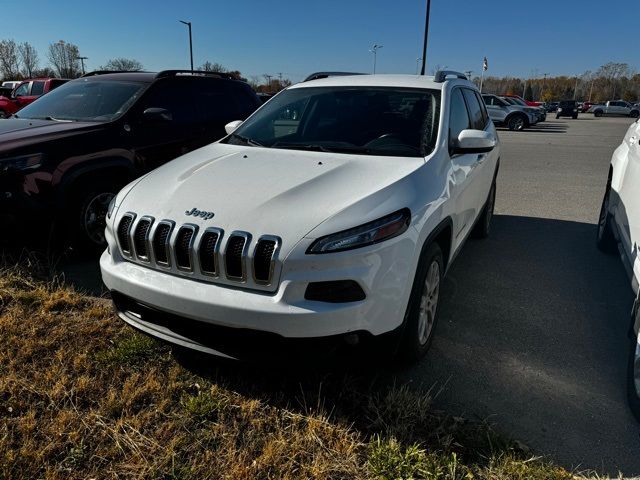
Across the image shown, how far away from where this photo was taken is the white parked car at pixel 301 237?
2201 mm

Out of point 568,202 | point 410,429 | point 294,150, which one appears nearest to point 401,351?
point 410,429

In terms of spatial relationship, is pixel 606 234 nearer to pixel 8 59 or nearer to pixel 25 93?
pixel 25 93

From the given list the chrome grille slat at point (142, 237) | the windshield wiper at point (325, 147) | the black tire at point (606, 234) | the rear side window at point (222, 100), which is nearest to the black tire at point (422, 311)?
the windshield wiper at point (325, 147)

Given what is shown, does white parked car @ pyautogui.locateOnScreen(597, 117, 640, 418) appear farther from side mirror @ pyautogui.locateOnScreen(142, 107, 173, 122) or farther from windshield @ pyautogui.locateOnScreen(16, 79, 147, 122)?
windshield @ pyautogui.locateOnScreen(16, 79, 147, 122)

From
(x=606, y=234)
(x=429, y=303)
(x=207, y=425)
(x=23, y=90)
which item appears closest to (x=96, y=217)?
(x=207, y=425)

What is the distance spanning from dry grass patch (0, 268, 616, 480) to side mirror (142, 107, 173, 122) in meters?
2.65

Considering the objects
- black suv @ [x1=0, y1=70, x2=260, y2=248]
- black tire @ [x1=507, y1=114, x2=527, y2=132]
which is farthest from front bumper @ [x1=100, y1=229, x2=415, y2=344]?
black tire @ [x1=507, y1=114, x2=527, y2=132]

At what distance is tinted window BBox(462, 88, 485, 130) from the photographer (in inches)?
171

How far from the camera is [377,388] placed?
273 cm

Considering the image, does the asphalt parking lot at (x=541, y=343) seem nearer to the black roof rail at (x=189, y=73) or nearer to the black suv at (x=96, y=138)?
the black suv at (x=96, y=138)

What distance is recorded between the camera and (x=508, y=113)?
24344 mm

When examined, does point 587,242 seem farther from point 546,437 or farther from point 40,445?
point 40,445

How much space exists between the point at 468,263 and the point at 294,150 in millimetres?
2349

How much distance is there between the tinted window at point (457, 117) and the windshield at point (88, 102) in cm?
329
